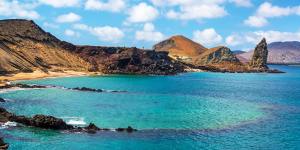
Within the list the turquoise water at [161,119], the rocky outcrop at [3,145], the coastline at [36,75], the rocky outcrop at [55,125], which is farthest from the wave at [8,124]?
the coastline at [36,75]

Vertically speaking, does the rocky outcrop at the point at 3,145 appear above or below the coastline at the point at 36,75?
below

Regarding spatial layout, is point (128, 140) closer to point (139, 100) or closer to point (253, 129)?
point (253, 129)

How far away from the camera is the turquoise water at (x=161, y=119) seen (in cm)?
6444

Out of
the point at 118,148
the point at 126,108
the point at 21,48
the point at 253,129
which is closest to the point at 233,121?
the point at 253,129

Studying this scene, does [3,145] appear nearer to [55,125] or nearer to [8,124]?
[55,125]

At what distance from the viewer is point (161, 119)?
8544 centimetres

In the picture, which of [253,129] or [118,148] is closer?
[118,148]

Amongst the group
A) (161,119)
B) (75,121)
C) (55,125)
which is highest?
(55,125)

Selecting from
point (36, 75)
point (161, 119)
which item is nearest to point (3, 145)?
point (161, 119)

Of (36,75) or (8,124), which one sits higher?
(36,75)

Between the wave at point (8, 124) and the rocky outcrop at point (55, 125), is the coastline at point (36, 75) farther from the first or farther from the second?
the rocky outcrop at point (55, 125)

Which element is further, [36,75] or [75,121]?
[36,75]

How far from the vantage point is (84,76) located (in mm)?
191250

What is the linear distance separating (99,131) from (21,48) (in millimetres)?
135183
